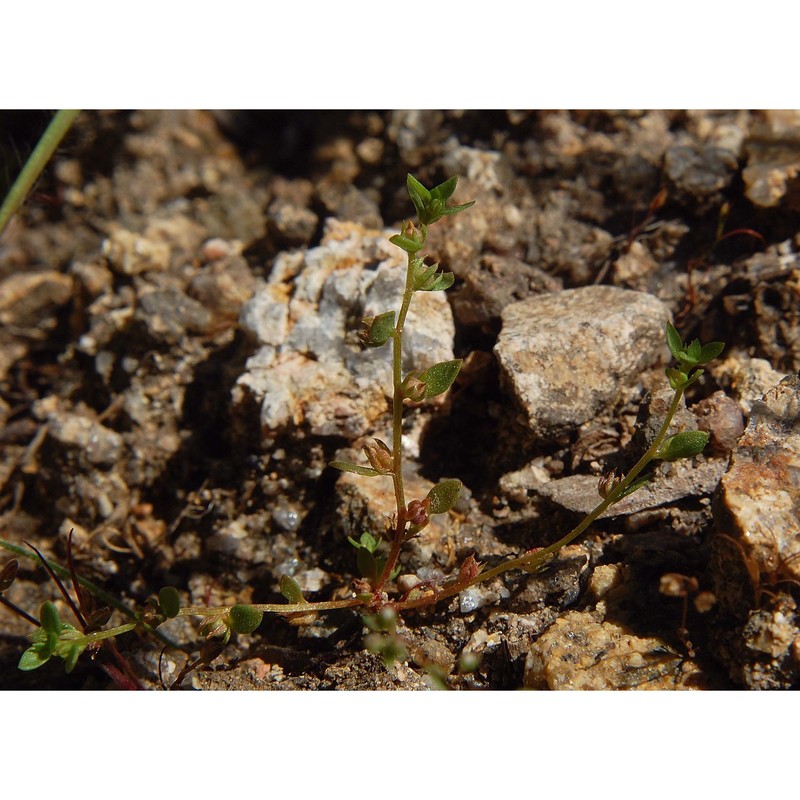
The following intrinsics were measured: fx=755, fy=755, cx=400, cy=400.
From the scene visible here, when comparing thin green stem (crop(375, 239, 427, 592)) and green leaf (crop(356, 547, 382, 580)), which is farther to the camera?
green leaf (crop(356, 547, 382, 580))

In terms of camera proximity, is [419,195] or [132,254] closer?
[419,195]

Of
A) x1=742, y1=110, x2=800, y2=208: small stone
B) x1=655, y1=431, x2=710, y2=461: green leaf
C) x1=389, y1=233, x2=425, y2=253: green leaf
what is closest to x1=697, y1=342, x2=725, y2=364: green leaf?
x1=655, y1=431, x2=710, y2=461: green leaf

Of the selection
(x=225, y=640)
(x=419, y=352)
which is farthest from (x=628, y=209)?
(x=225, y=640)

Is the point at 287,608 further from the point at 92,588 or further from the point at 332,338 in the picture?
the point at 332,338

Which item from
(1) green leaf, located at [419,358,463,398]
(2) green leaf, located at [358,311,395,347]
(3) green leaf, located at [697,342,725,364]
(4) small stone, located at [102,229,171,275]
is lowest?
(4) small stone, located at [102,229,171,275]

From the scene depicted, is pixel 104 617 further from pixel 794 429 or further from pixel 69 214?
pixel 69 214

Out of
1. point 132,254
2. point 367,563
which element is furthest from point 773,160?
point 132,254

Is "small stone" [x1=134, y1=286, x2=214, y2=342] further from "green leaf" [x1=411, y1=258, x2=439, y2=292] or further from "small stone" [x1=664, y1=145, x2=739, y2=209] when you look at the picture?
"small stone" [x1=664, y1=145, x2=739, y2=209]
